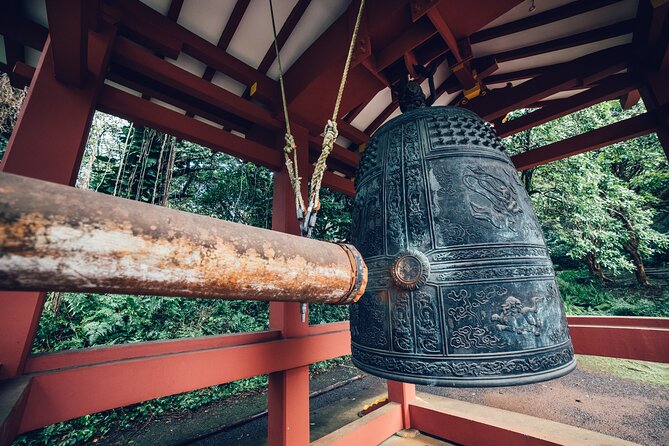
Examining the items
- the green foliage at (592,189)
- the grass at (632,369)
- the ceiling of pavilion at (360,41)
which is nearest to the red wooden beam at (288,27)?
the ceiling of pavilion at (360,41)

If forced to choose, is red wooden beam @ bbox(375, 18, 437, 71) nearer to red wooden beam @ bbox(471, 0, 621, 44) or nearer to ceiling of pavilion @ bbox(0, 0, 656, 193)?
ceiling of pavilion @ bbox(0, 0, 656, 193)

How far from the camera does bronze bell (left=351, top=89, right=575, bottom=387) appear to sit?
0.93 m

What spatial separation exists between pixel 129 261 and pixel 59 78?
5.30 ft

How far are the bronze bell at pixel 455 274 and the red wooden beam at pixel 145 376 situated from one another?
809 mm

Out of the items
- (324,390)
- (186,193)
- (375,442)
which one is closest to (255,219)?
(186,193)

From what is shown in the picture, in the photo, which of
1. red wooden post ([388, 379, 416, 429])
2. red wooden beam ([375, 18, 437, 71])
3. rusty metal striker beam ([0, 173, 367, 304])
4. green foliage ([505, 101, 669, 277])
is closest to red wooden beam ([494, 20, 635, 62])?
red wooden beam ([375, 18, 437, 71])

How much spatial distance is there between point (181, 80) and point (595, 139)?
3.40m

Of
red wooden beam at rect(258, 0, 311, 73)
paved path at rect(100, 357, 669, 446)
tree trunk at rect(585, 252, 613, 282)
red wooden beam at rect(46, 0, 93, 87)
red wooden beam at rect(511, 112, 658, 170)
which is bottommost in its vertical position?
paved path at rect(100, 357, 669, 446)

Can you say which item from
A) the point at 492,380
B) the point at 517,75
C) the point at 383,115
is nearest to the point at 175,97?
the point at 383,115

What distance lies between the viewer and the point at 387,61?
1664 mm

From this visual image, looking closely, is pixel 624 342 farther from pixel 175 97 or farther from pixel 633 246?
pixel 633 246

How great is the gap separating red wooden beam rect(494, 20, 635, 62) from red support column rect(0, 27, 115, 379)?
2903 millimetres

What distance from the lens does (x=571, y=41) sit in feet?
6.89

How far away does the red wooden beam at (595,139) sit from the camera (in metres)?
2.14
